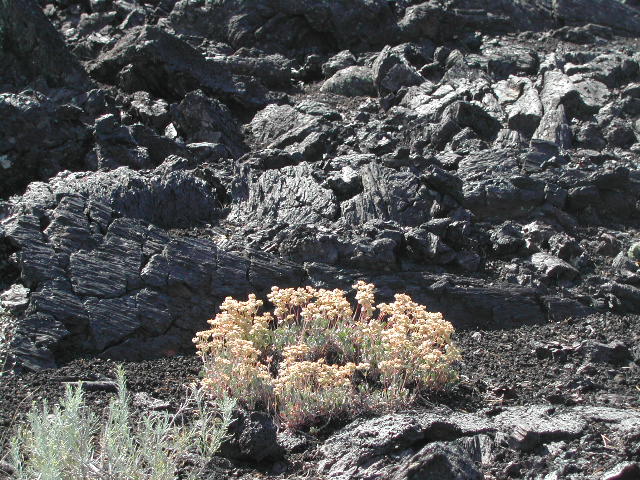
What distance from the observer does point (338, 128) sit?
41.9 ft

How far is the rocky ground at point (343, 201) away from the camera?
6488mm

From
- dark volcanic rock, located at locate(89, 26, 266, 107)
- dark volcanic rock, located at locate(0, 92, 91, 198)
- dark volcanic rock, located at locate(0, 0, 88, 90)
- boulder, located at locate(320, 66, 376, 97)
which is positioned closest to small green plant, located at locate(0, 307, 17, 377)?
dark volcanic rock, located at locate(0, 92, 91, 198)

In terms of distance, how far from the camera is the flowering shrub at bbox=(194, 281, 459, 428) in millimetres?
6301

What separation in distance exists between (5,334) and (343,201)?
4485mm

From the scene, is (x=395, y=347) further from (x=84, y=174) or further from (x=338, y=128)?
(x=338, y=128)

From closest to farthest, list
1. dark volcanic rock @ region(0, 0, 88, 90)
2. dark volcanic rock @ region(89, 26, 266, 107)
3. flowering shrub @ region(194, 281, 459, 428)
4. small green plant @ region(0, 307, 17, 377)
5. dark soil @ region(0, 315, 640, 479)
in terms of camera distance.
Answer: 1. dark soil @ region(0, 315, 640, 479)
2. flowering shrub @ region(194, 281, 459, 428)
3. small green plant @ region(0, 307, 17, 377)
4. dark volcanic rock @ region(0, 0, 88, 90)
5. dark volcanic rock @ region(89, 26, 266, 107)

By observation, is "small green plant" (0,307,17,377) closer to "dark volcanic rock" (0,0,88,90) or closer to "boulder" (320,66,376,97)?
"dark volcanic rock" (0,0,88,90)

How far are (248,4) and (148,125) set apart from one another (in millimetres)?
5314

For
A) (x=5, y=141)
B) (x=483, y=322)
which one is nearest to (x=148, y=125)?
(x=5, y=141)

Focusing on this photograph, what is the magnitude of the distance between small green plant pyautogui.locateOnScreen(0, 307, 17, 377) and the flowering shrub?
5.71 ft

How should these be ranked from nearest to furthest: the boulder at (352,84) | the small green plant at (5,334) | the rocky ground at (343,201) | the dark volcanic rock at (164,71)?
the rocky ground at (343,201)
the small green plant at (5,334)
the dark volcanic rock at (164,71)
the boulder at (352,84)

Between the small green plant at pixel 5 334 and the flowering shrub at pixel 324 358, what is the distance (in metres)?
1.74

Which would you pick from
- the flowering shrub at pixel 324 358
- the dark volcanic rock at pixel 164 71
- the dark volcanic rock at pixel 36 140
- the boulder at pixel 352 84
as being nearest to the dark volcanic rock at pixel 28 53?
the dark volcanic rock at pixel 164 71

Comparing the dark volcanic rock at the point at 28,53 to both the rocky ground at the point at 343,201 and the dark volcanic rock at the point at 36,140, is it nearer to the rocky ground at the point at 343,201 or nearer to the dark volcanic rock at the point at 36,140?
the rocky ground at the point at 343,201
